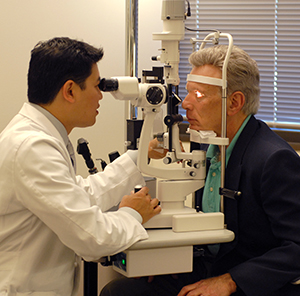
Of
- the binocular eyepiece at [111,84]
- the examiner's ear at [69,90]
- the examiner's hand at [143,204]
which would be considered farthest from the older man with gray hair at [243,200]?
the examiner's ear at [69,90]

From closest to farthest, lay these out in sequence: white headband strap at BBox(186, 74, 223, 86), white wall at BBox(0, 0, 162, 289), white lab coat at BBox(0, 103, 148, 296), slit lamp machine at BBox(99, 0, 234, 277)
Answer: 1. white lab coat at BBox(0, 103, 148, 296)
2. slit lamp machine at BBox(99, 0, 234, 277)
3. white headband strap at BBox(186, 74, 223, 86)
4. white wall at BBox(0, 0, 162, 289)

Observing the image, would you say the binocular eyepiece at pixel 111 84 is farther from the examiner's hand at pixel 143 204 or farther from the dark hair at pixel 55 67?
the examiner's hand at pixel 143 204

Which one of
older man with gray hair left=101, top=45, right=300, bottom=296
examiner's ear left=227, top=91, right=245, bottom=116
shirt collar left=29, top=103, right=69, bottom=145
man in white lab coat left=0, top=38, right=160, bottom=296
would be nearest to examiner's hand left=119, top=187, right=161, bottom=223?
man in white lab coat left=0, top=38, right=160, bottom=296

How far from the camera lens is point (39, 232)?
1314 mm

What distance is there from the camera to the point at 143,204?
4.70 ft

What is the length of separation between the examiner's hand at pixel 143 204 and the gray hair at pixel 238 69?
1.68 feet

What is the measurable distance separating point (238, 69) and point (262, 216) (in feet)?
1.81

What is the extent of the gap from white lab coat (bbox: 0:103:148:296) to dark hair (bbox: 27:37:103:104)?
69 mm

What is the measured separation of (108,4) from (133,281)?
174 centimetres

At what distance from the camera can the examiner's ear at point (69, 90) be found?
1394 mm

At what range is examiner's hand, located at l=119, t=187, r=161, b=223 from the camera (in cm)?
142

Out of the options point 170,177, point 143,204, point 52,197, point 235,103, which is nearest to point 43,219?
point 52,197

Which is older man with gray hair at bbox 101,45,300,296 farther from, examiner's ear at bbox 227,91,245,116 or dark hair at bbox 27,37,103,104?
dark hair at bbox 27,37,103,104

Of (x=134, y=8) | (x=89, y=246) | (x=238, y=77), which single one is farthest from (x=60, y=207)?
(x=134, y=8)
